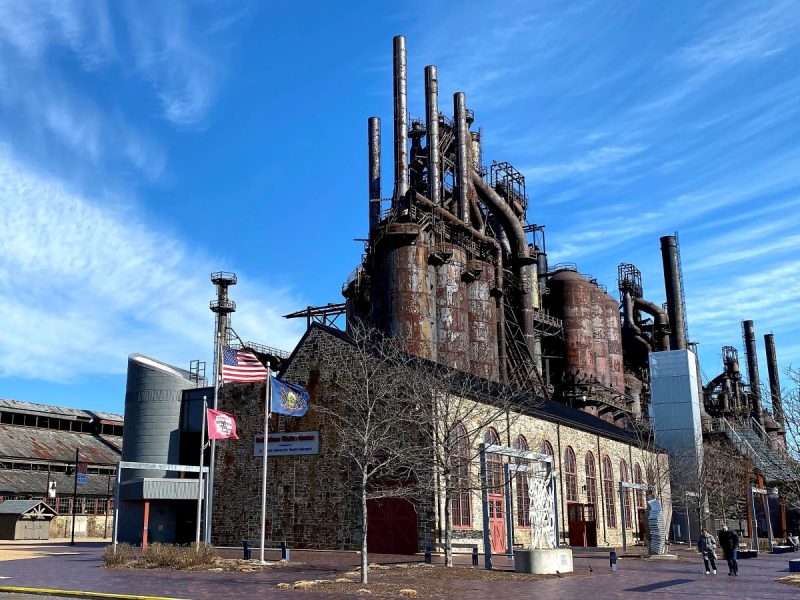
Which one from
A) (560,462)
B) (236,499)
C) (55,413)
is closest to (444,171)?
(560,462)

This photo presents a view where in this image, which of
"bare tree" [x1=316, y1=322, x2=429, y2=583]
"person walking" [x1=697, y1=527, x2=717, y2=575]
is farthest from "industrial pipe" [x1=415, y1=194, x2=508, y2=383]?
"person walking" [x1=697, y1=527, x2=717, y2=575]

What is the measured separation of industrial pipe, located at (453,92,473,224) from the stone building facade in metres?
21.8

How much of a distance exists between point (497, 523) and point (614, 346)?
1637 inches

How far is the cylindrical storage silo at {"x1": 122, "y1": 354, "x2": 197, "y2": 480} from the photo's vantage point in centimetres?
4206

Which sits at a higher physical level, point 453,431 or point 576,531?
point 453,431

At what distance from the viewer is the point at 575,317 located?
6869 centimetres

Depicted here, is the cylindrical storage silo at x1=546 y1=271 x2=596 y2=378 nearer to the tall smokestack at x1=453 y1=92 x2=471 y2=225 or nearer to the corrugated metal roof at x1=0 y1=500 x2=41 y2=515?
the tall smokestack at x1=453 y1=92 x2=471 y2=225

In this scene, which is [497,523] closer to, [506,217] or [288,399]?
[288,399]

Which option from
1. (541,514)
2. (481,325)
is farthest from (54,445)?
(541,514)

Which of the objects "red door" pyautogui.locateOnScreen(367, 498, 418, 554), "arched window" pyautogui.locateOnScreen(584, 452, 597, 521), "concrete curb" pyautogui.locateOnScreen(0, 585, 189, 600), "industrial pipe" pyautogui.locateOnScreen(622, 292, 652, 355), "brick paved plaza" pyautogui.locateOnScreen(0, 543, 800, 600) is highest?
"industrial pipe" pyautogui.locateOnScreen(622, 292, 652, 355)

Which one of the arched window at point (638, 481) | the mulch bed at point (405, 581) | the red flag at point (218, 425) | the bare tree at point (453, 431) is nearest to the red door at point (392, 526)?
the bare tree at point (453, 431)

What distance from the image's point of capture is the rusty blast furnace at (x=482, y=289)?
155ft

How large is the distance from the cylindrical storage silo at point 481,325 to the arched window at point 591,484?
8960mm

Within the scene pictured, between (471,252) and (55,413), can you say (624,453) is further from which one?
(55,413)
